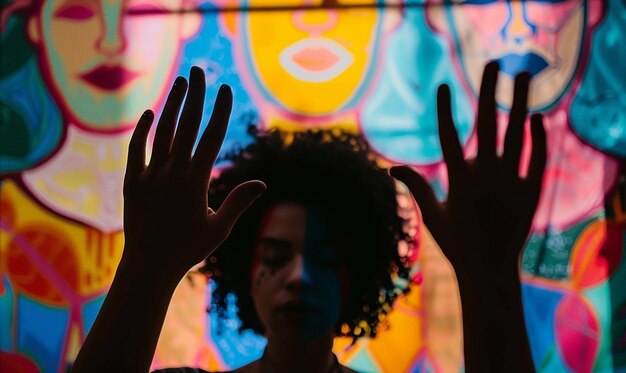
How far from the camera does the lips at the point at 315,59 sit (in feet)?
4.49

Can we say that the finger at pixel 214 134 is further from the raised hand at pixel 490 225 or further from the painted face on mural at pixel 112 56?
the painted face on mural at pixel 112 56

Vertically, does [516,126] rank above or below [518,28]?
below

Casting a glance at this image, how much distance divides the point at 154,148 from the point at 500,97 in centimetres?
103

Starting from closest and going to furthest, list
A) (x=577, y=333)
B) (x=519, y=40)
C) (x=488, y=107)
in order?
(x=488, y=107) → (x=577, y=333) → (x=519, y=40)

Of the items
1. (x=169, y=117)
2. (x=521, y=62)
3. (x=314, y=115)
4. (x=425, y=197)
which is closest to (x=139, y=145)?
(x=169, y=117)

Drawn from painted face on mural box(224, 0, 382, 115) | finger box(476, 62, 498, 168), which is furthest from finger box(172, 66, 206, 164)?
painted face on mural box(224, 0, 382, 115)

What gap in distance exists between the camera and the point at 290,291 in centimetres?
70

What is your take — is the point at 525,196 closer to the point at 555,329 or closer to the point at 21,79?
the point at 555,329

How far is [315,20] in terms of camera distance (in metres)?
1.39

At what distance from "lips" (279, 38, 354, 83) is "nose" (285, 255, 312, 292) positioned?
72 cm

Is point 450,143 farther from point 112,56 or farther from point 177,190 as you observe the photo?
point 112,56

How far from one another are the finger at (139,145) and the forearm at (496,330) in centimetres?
30

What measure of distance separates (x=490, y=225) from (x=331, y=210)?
32 centimetres

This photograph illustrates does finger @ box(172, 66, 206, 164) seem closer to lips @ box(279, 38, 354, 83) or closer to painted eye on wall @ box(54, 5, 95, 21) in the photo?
lips @ box(279, 38, 354, 83)
